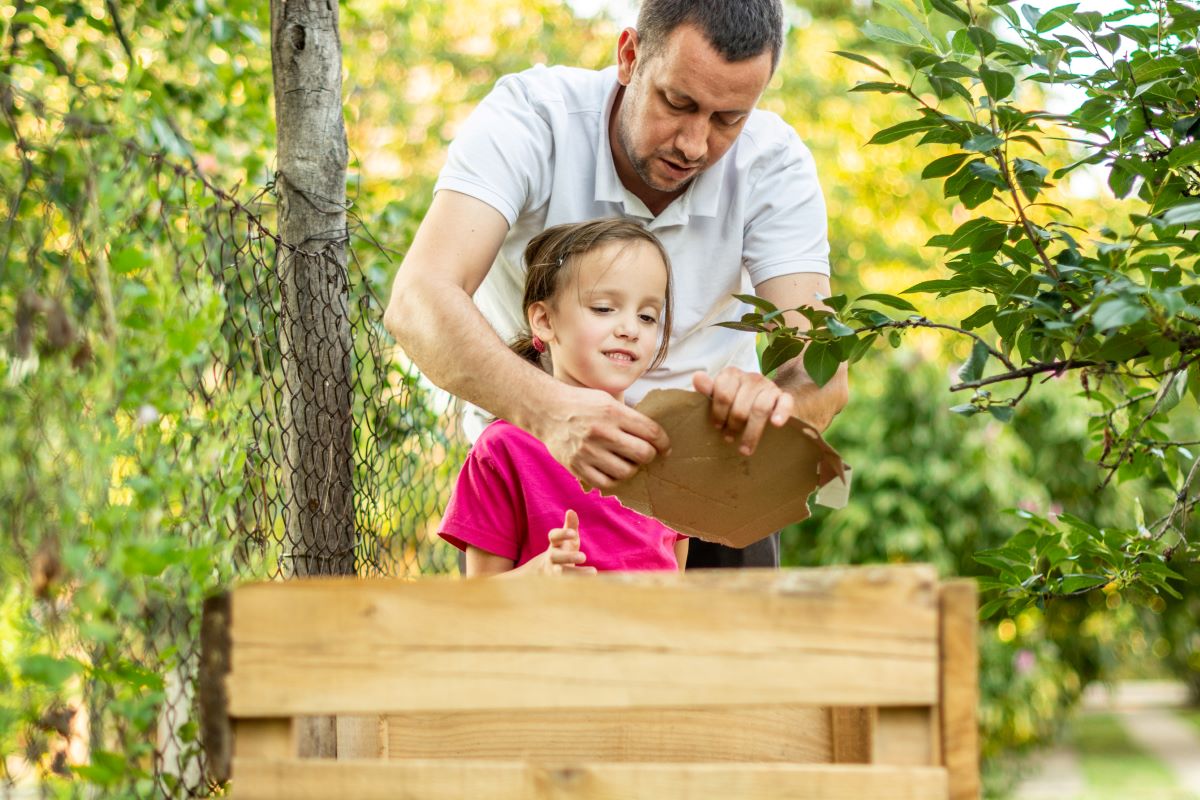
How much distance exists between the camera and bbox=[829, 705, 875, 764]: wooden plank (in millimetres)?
1670

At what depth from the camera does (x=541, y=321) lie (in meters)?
2.14

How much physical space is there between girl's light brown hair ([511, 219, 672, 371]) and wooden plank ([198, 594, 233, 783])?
3.20 feet

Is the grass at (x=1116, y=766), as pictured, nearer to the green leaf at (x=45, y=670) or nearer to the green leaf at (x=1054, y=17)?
the green leaf at (x=1054, y=17)

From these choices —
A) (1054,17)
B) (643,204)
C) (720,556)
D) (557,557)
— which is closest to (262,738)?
(557,557)

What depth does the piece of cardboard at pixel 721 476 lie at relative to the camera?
5.15ft

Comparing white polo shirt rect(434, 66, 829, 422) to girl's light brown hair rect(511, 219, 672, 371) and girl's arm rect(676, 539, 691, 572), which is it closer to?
girl's light brown hair rect(511, 219, 672, 371)

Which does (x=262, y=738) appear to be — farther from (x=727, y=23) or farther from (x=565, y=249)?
(x=727, y=23)

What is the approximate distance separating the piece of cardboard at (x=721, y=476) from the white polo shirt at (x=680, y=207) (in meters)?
0.70

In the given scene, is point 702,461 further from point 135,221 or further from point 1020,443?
point 1020,443

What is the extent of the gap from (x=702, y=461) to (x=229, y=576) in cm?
75

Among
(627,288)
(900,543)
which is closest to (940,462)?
(900,543)

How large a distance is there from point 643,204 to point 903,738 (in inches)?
55.3

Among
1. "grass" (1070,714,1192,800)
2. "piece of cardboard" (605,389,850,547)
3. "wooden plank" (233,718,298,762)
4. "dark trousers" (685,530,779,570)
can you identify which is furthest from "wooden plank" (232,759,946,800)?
"grass" (1070,714,1192,800)

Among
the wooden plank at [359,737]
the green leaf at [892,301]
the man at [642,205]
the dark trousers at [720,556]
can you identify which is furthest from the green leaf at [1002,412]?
the wooden plank at [359,737]
